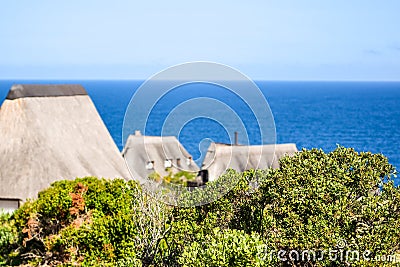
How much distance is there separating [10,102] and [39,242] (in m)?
7.77

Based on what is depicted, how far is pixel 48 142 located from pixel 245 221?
35.6ft

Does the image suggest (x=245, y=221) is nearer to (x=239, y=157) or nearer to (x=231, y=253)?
(x=231, y=253)

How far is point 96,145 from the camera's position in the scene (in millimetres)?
19703

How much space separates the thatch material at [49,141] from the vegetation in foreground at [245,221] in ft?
15.6

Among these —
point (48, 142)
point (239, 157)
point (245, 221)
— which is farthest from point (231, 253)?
point (48, 142)

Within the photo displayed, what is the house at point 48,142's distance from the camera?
56.0 ft

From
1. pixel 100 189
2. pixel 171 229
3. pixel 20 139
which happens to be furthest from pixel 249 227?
pixel 20 139

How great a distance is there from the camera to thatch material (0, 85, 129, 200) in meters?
17.2

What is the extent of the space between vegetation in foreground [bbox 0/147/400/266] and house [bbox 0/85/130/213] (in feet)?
15.0

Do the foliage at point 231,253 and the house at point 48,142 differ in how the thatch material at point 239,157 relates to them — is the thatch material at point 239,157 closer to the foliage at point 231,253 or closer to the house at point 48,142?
the house at point 48,142

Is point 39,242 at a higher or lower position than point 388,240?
lower

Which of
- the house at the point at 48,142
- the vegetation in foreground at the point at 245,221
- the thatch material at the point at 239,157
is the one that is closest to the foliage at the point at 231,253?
the vegetation in foreground at the point at 245,221

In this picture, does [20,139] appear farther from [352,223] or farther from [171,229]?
[352,223]

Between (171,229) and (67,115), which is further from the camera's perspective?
(67,115)
